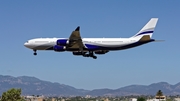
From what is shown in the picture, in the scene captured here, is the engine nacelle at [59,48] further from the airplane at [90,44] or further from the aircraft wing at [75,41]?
the aircraft wing at [75,41]

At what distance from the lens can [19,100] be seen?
590ft

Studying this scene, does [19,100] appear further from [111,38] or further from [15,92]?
[111,38]

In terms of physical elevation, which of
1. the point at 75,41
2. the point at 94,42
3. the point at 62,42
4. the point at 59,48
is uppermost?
the point at 94,42

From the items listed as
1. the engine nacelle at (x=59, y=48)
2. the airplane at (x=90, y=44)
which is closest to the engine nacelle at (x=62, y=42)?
the airplane at (x=90, y=44)

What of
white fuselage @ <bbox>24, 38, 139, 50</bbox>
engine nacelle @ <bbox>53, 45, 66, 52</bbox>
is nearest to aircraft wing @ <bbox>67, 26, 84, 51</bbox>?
engine nacelle @ <bbox>53, 45, 66, 52</bbox>

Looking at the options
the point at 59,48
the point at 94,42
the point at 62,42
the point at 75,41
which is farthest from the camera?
the point at 94,42

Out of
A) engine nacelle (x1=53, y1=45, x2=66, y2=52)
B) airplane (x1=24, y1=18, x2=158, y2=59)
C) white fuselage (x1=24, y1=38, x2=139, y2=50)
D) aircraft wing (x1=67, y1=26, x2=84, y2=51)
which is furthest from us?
engine nacelle (x1=53, y1=45, x2=66, y2=52)

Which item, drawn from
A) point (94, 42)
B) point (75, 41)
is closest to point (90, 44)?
point (94, 42)

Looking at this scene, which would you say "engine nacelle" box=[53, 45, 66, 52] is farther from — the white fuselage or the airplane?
the white fuselage

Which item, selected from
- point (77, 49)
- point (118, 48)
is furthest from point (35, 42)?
point (118, 48)

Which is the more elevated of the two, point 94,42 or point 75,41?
point 94,42

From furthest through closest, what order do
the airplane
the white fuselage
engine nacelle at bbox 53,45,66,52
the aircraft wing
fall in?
engine nacelle at bbox 53,45,66,52 < the white fuselage < the airplane < the aircraft wing

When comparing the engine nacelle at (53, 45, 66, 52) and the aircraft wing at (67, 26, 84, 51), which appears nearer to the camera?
the aircraft wing at (67, 26, 84, 51)

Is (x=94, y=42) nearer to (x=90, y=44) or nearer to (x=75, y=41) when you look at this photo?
(x=90, y=44)
